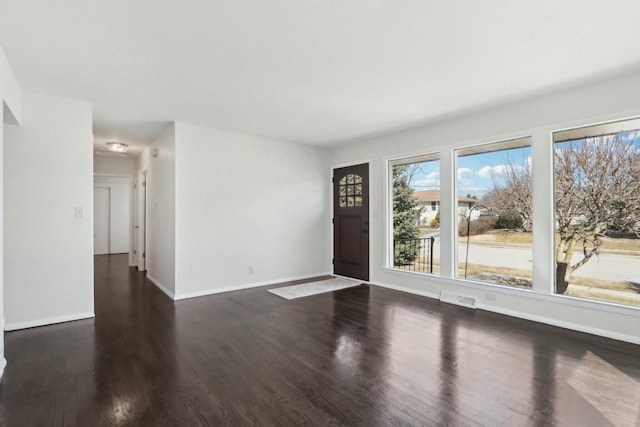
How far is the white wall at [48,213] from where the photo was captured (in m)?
3.28

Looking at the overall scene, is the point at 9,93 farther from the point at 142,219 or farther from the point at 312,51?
the point at 142,219

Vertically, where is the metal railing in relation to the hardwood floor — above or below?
above

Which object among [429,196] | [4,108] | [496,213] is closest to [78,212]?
[4,108]

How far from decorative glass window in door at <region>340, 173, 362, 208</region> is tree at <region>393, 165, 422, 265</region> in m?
0.65

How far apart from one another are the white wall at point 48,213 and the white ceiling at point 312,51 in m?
0.34

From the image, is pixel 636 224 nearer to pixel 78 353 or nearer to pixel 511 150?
pixel 511 150

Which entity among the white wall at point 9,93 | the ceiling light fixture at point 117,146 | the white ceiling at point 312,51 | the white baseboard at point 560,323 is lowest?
the white baseboard at point 560,323

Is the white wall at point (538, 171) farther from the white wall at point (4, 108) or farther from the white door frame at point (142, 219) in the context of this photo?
the white door frame at point (142, 219)

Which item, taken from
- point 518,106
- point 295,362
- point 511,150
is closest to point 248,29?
point 295,362

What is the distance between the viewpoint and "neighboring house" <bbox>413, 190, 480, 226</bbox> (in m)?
4.38

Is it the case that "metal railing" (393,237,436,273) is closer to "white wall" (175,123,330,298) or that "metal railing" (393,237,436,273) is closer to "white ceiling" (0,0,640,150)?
"white wall" (175,123,330,298)

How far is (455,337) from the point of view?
10.2ft

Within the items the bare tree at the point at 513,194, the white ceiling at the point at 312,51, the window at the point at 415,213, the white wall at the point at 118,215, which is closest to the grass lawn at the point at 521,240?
the bare tree at the point at 513,194

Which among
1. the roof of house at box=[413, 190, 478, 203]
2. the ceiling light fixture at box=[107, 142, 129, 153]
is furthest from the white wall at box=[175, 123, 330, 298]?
the ceiling light fixture at box=[107, 142, 129, 153]
